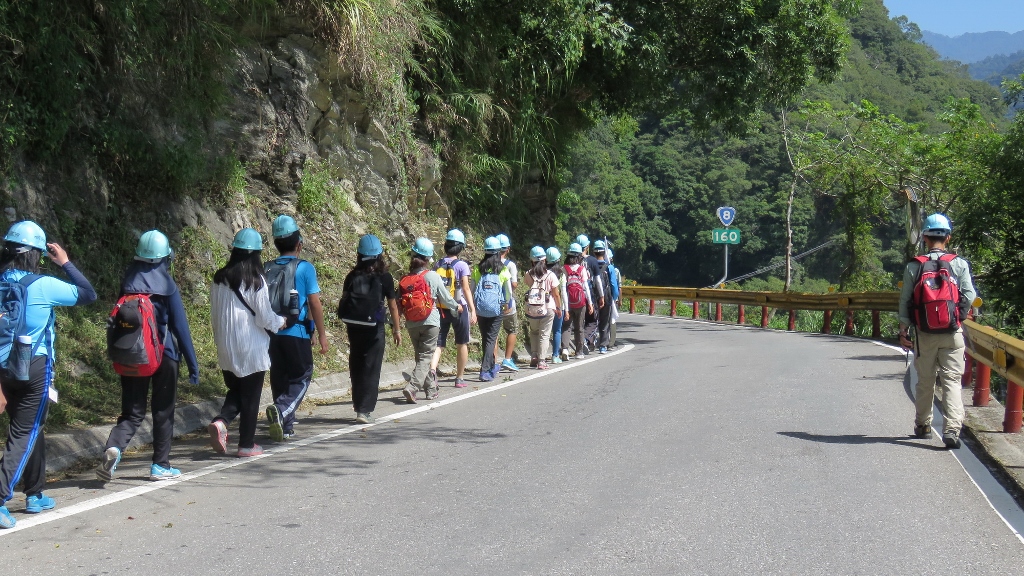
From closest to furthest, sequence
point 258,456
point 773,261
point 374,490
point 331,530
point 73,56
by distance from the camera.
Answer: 1. point 331,530
2. point 374,490
3. point 258,456
4. point 73,56
5. point 773,261

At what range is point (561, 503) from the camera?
6.27 meters

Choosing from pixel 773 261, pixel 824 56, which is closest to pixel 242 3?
pixel 824 56

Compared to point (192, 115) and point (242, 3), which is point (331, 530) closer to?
point (192, 115)

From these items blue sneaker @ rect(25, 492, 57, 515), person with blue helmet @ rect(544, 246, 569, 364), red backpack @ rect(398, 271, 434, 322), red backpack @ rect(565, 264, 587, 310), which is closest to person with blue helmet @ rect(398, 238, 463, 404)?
red backpack @ rect(398, 271, 434, 322)

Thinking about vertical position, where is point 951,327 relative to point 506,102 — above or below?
below

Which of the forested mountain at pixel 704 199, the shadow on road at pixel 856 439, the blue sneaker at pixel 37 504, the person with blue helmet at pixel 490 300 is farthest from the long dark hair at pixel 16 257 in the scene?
the forested mountain at pixel 704 199

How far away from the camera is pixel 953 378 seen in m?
8.38

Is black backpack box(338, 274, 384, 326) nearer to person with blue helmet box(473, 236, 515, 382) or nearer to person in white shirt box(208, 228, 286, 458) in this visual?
person in white shirt box(208, 228, 286, 458)

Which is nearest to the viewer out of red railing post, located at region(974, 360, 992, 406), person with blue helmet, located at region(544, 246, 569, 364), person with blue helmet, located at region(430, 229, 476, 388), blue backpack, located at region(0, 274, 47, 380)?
blue backpack, located at region(0, 274, 47, 380)

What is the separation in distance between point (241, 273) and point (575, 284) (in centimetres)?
936

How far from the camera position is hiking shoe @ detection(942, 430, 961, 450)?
8195 millimetres

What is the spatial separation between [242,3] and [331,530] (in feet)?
33.5

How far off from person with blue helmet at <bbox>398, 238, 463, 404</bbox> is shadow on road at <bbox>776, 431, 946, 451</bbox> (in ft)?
13.1

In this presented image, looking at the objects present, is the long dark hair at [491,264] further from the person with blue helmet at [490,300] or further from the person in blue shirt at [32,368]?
the person in blue shirt at [32,368]
